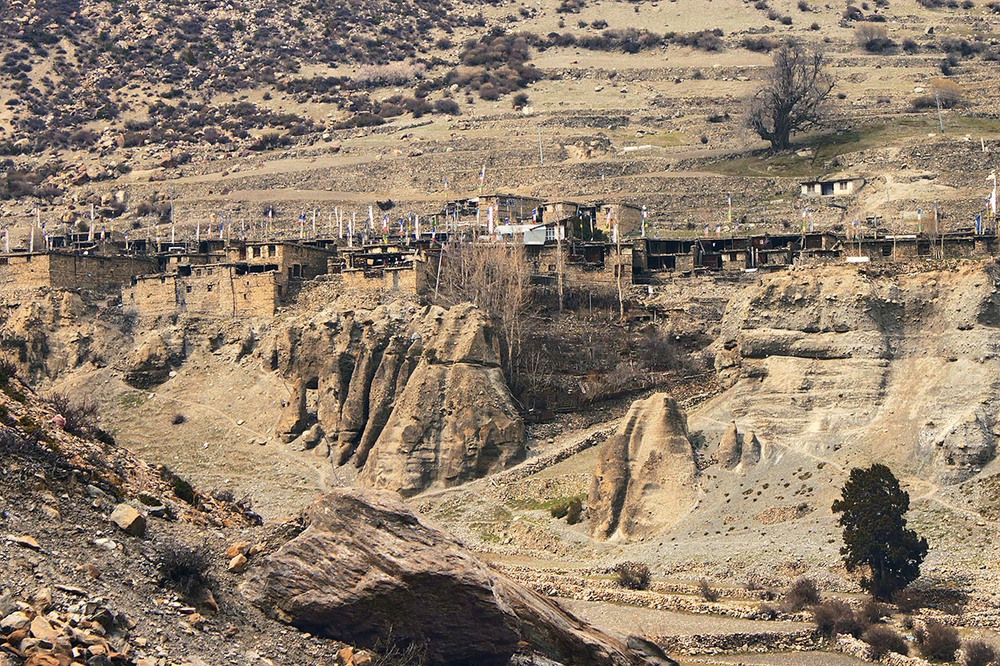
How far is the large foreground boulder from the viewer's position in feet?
72.5

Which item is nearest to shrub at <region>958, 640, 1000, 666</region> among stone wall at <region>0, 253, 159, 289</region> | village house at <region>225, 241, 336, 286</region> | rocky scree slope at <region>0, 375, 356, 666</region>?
rocky scree slope at <region>0, 375, 356, 666</region>

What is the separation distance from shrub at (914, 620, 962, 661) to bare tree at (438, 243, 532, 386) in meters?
21.9

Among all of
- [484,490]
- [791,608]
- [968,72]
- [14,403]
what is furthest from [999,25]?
[14,403]

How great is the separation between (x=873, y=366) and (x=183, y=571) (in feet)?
125

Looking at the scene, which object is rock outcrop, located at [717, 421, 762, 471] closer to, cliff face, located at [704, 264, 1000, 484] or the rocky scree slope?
cliff face, located at [704, 264, 1000, 484]

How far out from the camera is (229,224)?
92188 mm

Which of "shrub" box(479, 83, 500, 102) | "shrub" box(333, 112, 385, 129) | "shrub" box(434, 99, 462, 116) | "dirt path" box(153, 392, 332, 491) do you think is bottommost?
"dirt path" box(153, 392, 332, 491)

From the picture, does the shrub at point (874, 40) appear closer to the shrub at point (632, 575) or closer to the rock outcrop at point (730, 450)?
the rock outcrop at point (730, 450)

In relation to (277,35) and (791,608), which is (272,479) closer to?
(791,608)

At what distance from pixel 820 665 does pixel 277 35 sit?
10852 cm

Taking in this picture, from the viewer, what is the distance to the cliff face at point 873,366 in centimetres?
5247

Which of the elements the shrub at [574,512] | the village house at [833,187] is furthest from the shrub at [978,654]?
the village house at [833,187]

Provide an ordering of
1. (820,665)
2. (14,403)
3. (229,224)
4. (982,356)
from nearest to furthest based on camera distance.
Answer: (14,403) → (820,665) → (982,356) → (229,224)

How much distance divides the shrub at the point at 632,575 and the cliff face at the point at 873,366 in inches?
306
